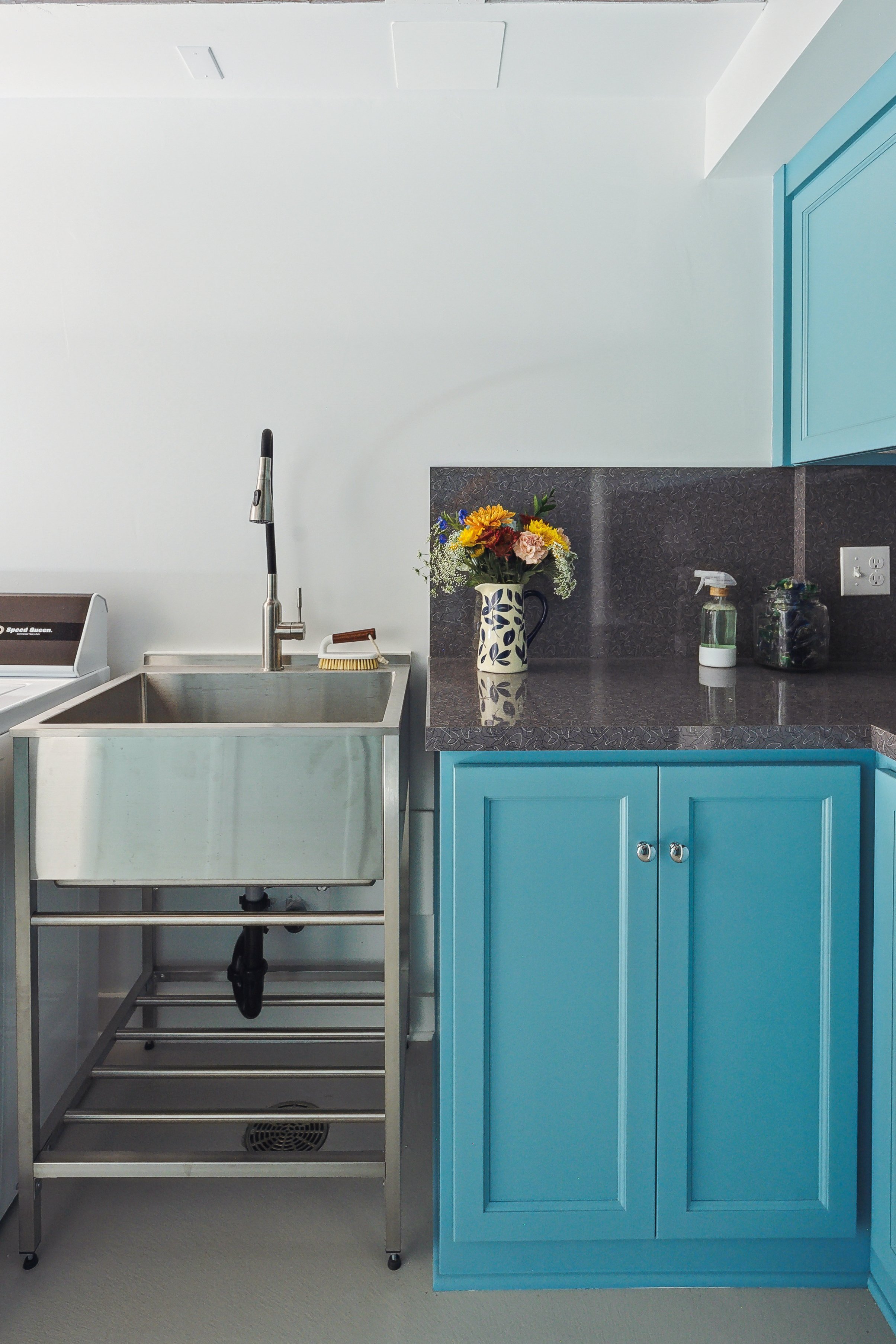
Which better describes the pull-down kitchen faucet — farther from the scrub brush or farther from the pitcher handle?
the pitcher handle

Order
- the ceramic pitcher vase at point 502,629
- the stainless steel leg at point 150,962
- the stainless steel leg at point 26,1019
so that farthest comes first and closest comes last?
the stainless steel leg at point 150,962 → the ceramic pitcher vase at point 502,629 → the stainless steel leg at point 26,1019

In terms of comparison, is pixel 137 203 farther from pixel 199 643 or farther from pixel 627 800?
pixel 627 800

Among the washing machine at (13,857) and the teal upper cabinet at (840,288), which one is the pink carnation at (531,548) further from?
the washing machine at (13,857)

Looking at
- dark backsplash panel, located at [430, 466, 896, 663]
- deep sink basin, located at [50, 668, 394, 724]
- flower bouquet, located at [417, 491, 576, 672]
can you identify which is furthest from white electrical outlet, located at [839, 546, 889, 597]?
deep sink basin, located at [50, 668, 394, 724]

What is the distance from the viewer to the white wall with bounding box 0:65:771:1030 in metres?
2.01

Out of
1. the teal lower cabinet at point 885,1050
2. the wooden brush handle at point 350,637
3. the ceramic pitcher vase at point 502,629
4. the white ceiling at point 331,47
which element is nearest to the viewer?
the teal lower cabinet at point 885,1050

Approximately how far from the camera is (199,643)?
211cm

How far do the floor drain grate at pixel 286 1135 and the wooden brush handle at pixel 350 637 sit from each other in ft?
3.05

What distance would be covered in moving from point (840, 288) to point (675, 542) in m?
0.59

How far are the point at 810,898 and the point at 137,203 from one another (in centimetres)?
194

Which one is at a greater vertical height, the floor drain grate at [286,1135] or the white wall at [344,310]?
the white wall at [344,310]

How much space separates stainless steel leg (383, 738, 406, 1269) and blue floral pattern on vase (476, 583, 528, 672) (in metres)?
0.43

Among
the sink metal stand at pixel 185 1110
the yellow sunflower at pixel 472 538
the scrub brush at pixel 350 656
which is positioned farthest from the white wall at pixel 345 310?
the sink metal stand at pixel 185 1110

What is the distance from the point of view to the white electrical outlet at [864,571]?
6.68 ft
